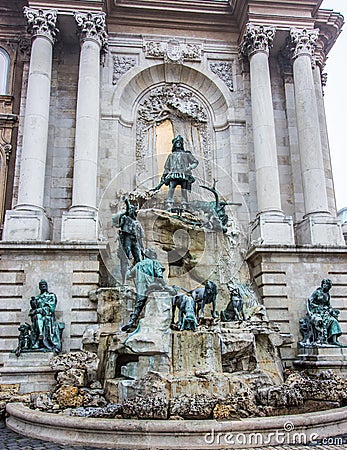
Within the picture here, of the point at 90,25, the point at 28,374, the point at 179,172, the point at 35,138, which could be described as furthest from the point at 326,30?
the point at 28,374

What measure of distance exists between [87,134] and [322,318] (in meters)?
10.4

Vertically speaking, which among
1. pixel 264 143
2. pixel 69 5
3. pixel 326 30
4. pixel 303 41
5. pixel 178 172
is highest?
pixel 326 30

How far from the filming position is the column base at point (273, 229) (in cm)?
1606

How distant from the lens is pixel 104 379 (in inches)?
438

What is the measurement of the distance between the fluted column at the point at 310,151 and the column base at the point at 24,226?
9.58 meters

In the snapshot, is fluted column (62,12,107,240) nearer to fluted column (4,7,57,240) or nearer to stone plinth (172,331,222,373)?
fluted column (4,7,57,240)

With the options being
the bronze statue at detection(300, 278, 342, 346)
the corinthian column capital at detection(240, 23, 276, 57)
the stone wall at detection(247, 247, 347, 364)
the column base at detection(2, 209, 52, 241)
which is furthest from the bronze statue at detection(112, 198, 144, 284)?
the corinthian column capital at detection(240, 23, 276, 57)

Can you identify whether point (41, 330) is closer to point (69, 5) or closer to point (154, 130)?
point (154, 130)

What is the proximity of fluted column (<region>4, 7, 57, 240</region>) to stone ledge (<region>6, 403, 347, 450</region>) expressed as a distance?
343 inches

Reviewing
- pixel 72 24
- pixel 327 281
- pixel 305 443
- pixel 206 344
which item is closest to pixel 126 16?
pixel 72 24

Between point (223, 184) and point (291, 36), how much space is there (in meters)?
6.81

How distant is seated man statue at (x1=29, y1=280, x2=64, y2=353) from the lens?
12.9 m

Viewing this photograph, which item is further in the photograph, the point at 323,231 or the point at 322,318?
the point at 323,231

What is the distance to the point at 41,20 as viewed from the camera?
17500mm
